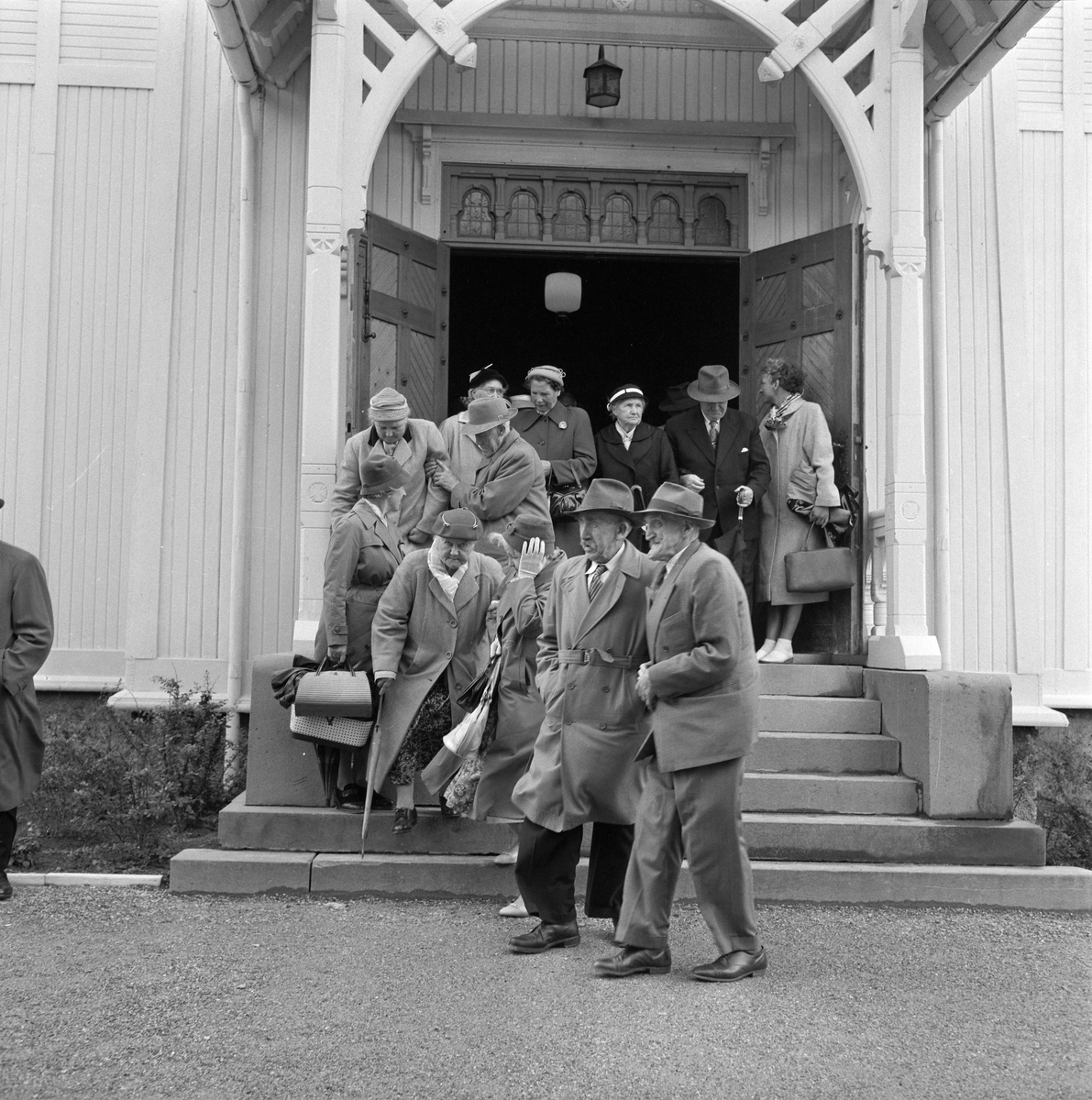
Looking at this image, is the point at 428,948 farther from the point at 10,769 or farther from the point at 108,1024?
the point at 10,769

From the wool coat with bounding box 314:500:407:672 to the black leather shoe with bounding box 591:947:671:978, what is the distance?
2.23 meters

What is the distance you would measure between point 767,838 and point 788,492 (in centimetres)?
248

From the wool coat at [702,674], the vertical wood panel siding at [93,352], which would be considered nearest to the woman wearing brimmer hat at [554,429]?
the vertical wood panel siding at [93,352]

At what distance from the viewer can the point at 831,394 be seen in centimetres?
853

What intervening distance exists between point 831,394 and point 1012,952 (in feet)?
13.1

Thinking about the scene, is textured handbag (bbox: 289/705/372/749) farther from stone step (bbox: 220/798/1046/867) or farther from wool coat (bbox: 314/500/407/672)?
stone step (bbox: 220/798/1046/867)

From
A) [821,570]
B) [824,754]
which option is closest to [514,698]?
[824,754]

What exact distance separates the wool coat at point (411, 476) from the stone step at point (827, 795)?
2.34 metres

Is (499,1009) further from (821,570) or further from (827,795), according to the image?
(821,570)

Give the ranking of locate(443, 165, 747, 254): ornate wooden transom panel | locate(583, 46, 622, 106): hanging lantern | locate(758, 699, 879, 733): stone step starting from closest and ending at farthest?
locate(758, 699, 879, 733): stone step → locate(583, 46, 622, 106): hanging lantern → locate(443, 165, 747, 254): ornate wooden transom panel

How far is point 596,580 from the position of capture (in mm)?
5602

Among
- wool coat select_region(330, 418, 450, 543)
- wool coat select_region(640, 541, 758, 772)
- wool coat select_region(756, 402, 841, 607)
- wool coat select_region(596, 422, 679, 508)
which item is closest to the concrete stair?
wool coat select_region(756, 402, 841, 607)

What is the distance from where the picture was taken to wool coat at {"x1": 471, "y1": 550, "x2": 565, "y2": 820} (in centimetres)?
600

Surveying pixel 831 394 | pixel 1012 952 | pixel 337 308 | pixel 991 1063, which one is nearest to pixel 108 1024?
pixel 991 1063
